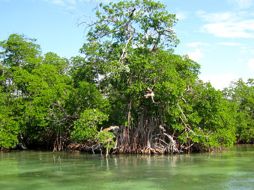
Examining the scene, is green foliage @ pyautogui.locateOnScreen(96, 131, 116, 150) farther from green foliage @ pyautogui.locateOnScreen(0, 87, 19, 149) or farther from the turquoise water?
green foliage @ pyautogui.locateOnScreen(0, 87, 19, 149)

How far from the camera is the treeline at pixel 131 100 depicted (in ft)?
63.5

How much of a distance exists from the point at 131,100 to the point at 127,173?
714 centimetres

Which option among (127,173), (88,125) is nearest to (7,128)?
(88,125)

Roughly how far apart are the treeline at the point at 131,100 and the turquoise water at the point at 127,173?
1.83m

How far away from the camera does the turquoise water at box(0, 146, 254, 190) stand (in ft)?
36.6

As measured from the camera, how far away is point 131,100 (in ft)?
66.1

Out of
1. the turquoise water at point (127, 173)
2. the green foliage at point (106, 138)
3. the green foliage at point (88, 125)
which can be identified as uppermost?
the green foliage at point (88, 125)

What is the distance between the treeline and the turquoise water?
1.83 m

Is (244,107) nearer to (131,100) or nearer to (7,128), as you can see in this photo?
(131,100)

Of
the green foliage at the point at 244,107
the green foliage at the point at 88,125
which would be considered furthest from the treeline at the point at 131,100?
the green foliage at the point at 244,107

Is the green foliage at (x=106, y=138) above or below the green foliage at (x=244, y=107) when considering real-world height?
below

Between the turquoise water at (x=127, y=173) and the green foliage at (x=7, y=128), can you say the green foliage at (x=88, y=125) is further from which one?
the green foliage at (x=7, y=128)

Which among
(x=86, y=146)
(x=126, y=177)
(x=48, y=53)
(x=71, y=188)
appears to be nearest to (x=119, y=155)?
(x=86, y=146)

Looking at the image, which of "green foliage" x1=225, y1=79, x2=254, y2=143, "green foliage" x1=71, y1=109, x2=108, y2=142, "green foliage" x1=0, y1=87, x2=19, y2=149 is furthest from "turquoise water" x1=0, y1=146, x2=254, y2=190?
"green foliage" x1=225, y1=79, x2=254, y2=143
